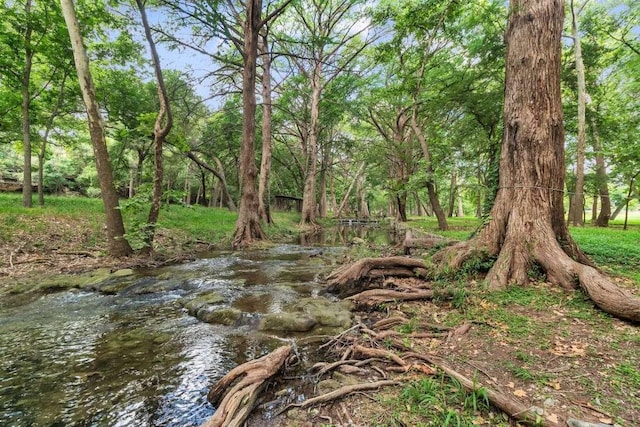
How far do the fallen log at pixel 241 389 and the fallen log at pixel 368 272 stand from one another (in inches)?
108

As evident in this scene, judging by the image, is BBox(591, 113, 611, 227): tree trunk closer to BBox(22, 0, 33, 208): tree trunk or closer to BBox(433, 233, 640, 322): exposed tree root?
BBox(433, 233, 640, 322): exposed tree root

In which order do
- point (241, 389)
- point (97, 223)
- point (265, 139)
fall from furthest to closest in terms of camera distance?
point (265, 139), point (97, 223), point (241, 389)

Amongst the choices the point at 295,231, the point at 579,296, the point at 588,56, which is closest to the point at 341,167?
the point at 295,231

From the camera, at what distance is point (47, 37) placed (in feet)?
35.1

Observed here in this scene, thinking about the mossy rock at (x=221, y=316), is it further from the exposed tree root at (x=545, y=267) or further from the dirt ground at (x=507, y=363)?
the exposed tree root at (x=545, y=267)

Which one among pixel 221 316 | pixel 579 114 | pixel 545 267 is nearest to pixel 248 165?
pixel 221 316

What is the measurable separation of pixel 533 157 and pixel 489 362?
3601mm

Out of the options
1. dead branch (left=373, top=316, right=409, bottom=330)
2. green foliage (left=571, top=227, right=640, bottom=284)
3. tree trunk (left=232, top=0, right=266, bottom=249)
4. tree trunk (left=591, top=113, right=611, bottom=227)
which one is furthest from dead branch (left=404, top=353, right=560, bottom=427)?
tree trunk (left=591, top=113, right=611, bottom=227)

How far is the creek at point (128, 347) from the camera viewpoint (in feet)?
8.09

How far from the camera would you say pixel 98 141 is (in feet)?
23.8

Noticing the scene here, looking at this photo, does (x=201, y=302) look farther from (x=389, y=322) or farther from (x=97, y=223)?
(x=97, y=223)

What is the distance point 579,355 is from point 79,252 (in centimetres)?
1049

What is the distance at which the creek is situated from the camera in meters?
2.47

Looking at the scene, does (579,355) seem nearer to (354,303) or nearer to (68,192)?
(354,303)
